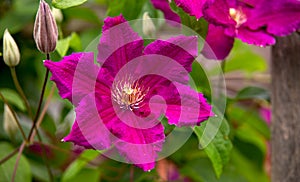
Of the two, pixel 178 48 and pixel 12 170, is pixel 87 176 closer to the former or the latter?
pixel 12 170

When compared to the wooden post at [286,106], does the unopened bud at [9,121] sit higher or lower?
higher

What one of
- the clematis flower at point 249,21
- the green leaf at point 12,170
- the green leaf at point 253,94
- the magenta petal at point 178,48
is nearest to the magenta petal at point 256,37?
the clematis flower at point 249,21

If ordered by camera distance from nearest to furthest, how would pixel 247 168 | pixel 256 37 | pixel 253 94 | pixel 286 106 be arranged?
pixel 256 37, pixel 286 106, pixel 253 94, pixel 247 168

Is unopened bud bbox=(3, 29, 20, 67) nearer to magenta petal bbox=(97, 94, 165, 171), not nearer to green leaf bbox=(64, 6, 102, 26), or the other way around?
magenta petal bbox=(97, 94, 165, 171)

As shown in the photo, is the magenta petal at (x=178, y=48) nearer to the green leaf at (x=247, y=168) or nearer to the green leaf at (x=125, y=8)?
the green leaf at (x=125, y=8)

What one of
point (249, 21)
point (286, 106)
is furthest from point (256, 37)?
point (286, 106)

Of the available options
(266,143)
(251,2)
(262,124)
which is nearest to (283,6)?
(251,2)

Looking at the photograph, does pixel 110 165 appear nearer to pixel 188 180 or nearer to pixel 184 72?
pixel 188 180
